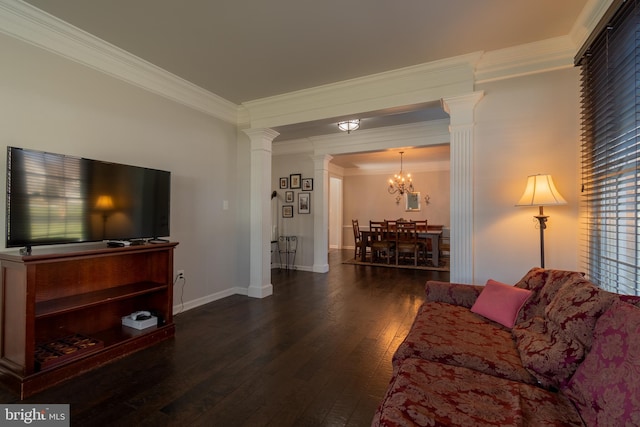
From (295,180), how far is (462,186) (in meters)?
3.90

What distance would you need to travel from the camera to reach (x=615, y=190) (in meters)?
1.89

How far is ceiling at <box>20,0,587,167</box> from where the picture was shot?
86.0 inches

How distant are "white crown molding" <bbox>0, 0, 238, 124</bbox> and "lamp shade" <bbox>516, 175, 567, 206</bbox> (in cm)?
359

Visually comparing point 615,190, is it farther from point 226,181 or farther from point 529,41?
point 226,181

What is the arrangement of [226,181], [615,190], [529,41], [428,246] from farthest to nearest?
[428,246] → [226,181] → [529,41] → [615,190]

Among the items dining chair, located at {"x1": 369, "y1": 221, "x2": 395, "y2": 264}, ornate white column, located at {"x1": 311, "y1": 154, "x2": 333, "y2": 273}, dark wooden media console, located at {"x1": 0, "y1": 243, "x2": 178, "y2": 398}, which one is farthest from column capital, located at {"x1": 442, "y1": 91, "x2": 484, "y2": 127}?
dining chair, located at {"x1": 369, "y1": 221, "x2": 395, "y2": 264}

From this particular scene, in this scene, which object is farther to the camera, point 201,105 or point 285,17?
point 201,105

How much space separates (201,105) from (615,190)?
156 inches

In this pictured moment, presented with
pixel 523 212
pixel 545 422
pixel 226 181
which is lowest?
pixel 545 422

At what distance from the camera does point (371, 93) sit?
10.8 ft

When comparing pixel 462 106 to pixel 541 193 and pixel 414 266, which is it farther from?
pixel 414 266

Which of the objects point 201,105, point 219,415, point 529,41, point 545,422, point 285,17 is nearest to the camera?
point 545,422

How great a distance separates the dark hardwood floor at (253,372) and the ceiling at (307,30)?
2650mm

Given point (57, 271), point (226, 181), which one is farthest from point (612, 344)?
point (226, 181)
